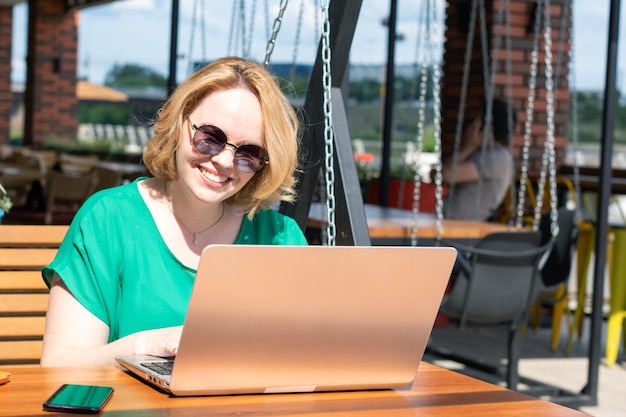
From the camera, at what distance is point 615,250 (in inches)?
218

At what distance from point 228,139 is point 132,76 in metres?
15.0

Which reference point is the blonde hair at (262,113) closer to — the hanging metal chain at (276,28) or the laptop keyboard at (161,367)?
the hanging metal chain at (276,28)

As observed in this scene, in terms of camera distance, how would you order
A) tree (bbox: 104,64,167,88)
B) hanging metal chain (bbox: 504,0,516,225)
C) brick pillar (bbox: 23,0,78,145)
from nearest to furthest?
hanging metal chain (bbox: 504,0,516,225) < brick pillar (bbox: 23,0,78,145) < tree (bbox: 104,64,167,88)

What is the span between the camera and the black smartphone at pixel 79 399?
1.35 meters

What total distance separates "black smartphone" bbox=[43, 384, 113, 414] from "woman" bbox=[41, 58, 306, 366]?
0.35m

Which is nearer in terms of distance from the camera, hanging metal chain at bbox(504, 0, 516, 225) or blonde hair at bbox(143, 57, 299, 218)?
blonde hair at bbox(143, 57, 299, 218)

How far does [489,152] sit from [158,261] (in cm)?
411

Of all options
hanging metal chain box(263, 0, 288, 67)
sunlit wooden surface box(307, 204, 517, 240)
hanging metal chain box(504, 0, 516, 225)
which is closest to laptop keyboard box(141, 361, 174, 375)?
hanging metal chain box(263, 0, 288, 67)

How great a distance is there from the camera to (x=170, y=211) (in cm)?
204

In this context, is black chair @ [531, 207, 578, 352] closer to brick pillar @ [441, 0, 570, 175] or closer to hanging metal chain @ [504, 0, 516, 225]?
hanging metal chain @ [504, 0, 516, 225]

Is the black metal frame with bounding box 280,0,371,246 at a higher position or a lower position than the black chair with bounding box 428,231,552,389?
higher

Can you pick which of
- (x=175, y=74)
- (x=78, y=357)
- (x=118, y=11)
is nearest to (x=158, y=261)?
(x=78, y=357)

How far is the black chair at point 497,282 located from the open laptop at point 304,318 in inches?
110

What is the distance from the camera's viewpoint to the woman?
6.04 feet
